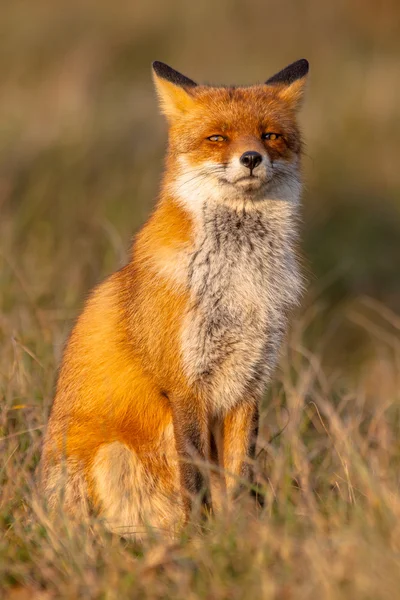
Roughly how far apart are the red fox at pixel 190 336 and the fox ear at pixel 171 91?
1.4 inches

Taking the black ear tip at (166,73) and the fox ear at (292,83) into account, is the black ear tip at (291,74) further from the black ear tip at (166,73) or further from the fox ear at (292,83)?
the black ear tip at (166,73)

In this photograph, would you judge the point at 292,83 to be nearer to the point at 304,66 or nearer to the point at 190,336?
the point at 304,66

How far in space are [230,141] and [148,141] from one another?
26.2 ft

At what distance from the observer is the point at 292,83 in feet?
17.6

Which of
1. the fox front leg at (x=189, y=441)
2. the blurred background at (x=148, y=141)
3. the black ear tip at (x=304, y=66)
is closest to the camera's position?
the fox front leg at (x=189, y=441)

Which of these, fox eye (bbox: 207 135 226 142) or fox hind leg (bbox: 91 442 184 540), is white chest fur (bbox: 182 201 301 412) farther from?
fox hind leg (bbox: 91 442 184 540)

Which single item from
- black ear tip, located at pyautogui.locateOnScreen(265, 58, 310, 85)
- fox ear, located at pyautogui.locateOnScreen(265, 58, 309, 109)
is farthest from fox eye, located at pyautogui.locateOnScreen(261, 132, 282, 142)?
black ear tip, located at pyautogui.locateOnScreen(265, 58, 310, 85)

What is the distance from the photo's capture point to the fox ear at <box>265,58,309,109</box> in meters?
5.33

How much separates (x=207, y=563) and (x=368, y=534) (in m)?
0.65

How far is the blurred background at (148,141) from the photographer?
28.5ft

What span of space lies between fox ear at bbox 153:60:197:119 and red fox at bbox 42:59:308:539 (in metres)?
0.03

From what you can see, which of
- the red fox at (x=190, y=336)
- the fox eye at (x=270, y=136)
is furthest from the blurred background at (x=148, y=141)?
the fox eye at (x=270, y=136)

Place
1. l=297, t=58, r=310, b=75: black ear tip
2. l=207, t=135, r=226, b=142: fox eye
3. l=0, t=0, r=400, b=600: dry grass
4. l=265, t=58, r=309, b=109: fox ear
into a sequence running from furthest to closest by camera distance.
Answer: l=297, t=58, r=310, b=75: black ear tip → l=265, t=58, r=309, b=109: fox ear → l=207, t=135, r=226, b=142: fox eye → l=0, t=0, r=400, b=600: dry grass

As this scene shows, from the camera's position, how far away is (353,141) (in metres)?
14.8
